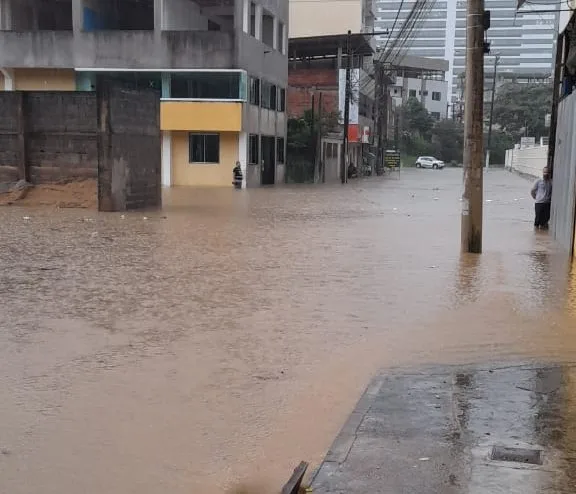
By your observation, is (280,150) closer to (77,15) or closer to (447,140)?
(77,15)

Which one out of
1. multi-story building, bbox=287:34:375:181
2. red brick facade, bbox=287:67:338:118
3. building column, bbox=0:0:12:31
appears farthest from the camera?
red brick facade, bbox=287:67:338:118

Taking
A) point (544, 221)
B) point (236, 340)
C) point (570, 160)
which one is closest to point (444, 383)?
point (236, 340)

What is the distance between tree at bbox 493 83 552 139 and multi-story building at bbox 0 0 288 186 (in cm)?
6212

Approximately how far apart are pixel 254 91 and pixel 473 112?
85.7ft

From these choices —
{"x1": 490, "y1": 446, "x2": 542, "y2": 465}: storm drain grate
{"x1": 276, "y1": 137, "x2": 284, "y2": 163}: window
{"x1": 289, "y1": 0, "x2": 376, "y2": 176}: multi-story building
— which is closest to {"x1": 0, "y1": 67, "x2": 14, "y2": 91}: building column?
{"x1": 276, "y1": 137, "x2": 284, "y2": 163}: window

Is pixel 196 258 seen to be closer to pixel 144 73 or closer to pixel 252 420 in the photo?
pixel 252 420

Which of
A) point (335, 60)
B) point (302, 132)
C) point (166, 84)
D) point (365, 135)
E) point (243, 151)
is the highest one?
point (335, 60)

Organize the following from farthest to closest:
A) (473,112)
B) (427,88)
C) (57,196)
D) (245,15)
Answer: (427,88)
(245,15)
(57,196)
(473,112)

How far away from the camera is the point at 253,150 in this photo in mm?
38469

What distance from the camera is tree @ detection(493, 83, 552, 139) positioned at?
9281 cm

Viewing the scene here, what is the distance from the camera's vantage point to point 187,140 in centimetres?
3681

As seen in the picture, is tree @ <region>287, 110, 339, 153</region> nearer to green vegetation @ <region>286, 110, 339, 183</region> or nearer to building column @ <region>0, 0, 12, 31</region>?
green vegetation @ <region>286, 110, 339, 183</region>

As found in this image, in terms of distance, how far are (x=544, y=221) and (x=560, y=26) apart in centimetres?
456

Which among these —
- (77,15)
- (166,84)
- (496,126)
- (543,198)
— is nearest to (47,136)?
(543,198)
